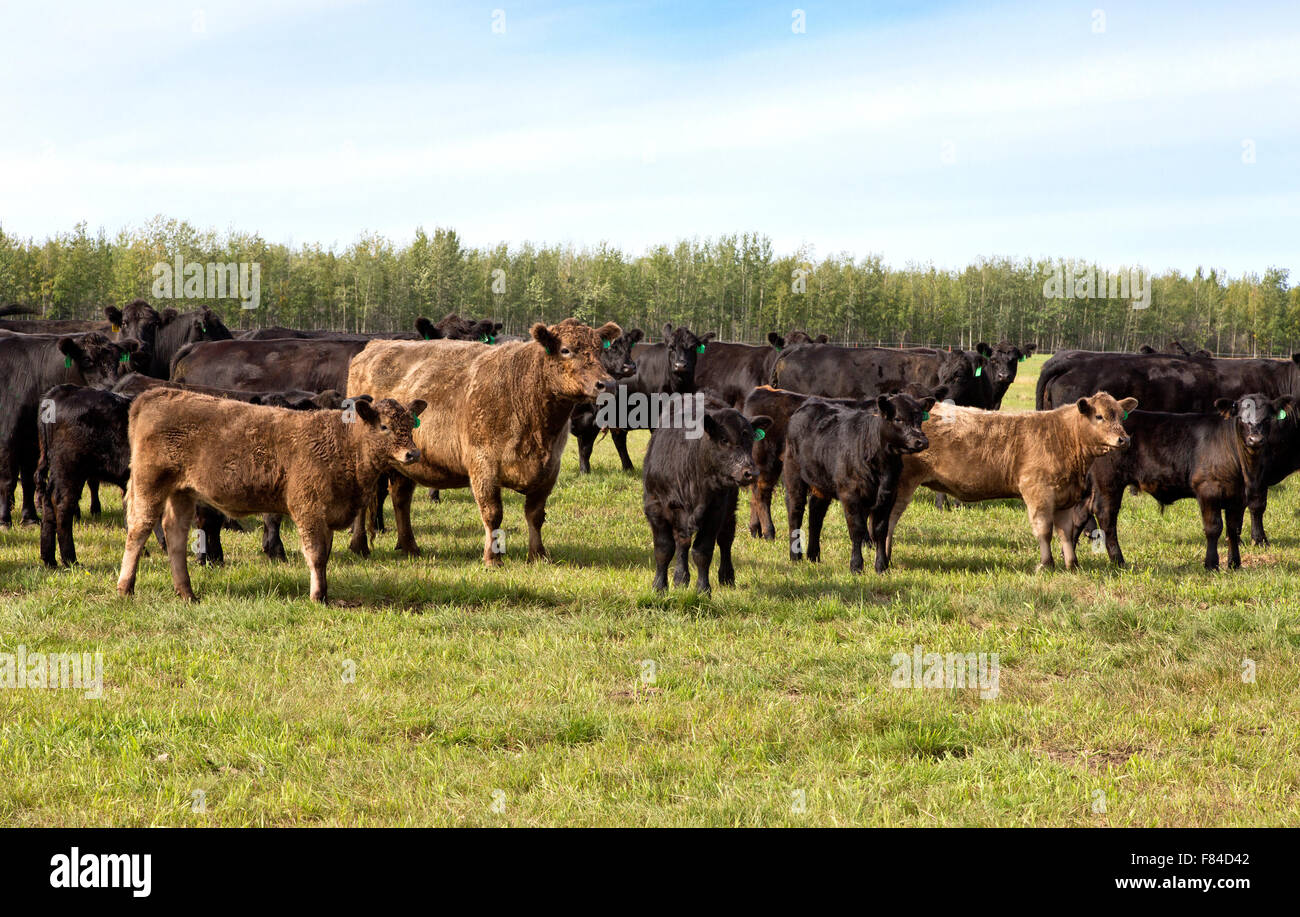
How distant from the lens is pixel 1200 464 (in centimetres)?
1062

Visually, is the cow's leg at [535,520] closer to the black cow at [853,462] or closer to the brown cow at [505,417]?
the brown cow at [505,417]

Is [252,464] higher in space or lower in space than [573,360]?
lower

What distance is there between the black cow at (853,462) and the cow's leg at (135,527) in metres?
5.55

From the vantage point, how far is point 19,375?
10.8 m

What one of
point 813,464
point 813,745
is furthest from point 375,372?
point 813,745

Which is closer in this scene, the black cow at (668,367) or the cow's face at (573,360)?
the cow's face at (573,360)

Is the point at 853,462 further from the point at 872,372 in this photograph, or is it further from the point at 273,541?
the point at 872,372

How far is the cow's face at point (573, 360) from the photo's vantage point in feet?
31.2

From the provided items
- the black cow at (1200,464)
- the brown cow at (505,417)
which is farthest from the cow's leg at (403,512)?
the black cow at (1200,464)

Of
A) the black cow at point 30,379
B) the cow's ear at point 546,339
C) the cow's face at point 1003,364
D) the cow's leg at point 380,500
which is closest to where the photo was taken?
the cow's ear at point 546,339

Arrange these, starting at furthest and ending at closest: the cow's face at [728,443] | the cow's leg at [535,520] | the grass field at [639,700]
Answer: the cow's leg at [535,520]
the cow's face at [728,443]
the grass field at [639,700]

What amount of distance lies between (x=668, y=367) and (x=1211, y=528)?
36.2ft

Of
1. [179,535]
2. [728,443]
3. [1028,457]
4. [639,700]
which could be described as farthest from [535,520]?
[1028,457]

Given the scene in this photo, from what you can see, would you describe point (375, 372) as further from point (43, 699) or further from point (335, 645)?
point (43, 699)
